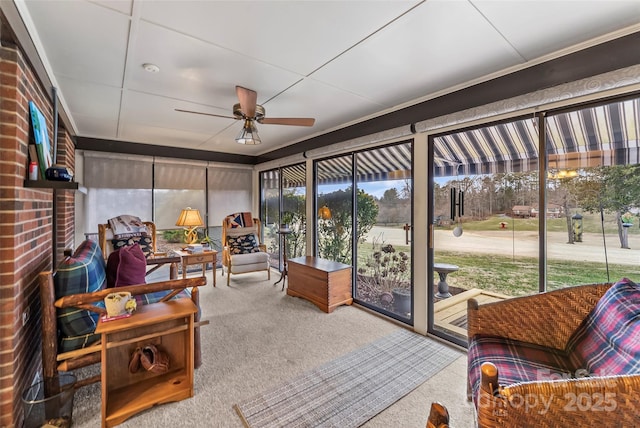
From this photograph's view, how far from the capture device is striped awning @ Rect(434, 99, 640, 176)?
6.29 feet

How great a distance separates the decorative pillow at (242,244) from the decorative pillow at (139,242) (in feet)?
3.90

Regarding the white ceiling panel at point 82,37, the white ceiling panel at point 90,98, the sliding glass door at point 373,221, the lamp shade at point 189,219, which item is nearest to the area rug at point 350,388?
the sliding glass door at point 373,221

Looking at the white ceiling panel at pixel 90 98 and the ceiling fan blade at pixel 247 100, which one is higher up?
the white ceiling panel at pixel 90 98

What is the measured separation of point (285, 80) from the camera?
2.45 meters

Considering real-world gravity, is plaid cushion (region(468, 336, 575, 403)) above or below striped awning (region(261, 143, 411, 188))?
below

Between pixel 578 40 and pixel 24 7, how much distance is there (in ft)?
11.0

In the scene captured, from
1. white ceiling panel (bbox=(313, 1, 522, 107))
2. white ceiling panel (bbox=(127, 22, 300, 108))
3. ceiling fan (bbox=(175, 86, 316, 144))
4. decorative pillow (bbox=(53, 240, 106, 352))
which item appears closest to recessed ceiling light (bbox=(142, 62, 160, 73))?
white ceiling panel (bbox=(127, 22, 300, 108))

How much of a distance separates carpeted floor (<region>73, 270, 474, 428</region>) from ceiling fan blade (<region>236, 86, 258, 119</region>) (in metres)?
2.23

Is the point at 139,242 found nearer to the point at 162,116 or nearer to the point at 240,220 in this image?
the point at 240,220

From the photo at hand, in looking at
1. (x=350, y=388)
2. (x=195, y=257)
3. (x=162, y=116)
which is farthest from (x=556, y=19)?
(x=195, y=257)

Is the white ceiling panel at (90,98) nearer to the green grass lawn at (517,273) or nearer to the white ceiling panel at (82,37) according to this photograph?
the white ceiling panel at (82,37)

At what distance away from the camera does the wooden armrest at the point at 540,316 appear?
5.43 ft

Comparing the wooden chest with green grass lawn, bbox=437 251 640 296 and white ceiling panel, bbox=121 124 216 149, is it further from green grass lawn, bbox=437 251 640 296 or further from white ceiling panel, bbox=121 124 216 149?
white ceiling panel, bbox=121 124 216 149

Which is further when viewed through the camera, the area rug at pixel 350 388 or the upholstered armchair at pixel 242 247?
the upholstered armchair at pixel 242 247
